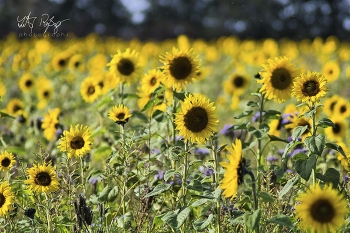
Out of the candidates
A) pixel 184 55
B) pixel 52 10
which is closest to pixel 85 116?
pixel 184 55

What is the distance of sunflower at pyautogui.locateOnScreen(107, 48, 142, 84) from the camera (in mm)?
4512

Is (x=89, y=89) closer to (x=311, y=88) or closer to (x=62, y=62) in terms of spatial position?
(x=62, y=62)

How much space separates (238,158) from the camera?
Answer: 2.60 meters

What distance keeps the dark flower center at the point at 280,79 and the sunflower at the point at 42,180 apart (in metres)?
1.48

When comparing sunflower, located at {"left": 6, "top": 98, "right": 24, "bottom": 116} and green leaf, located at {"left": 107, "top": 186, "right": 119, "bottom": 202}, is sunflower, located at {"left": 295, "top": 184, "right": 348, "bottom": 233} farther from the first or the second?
sunflower, located at {"left": 6, "top": 98, "right": 24, "bottom": 116}

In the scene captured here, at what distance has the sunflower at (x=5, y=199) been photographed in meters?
3.17

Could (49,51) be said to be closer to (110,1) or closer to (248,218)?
(248,218)

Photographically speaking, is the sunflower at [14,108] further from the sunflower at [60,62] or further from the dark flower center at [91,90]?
the sunflower at [60,62]

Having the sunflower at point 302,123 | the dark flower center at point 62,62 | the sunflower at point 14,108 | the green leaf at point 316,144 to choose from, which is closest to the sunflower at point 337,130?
the sunflower at point 302,123

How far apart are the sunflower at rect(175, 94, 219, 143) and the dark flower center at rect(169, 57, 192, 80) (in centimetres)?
53

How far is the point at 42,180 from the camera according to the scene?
10.6 feet

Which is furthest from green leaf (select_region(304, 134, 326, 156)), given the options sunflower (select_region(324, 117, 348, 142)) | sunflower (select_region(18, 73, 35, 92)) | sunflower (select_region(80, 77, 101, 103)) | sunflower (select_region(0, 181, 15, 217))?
sunflower (select_region(18, 73, 35, 92))

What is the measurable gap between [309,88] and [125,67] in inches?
68.3

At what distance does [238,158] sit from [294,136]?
1.99ft
